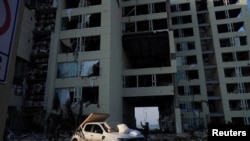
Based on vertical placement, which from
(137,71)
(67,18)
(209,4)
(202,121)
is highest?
(209,4)

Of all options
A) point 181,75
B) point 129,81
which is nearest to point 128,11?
point 129,81

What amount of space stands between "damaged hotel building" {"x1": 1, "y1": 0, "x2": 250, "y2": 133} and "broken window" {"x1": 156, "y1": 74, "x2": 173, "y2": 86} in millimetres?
207

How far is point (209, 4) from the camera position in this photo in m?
40.3

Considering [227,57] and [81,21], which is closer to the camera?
[81,21]

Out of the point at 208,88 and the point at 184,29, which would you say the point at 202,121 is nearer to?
the point at 208,88

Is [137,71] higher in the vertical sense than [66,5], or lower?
lower

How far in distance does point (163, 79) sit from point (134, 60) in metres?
→ 7.74

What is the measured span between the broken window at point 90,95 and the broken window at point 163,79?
8.71 metres

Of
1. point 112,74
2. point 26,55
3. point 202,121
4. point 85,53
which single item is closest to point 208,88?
point 202,121

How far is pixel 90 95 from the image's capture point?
22.4m

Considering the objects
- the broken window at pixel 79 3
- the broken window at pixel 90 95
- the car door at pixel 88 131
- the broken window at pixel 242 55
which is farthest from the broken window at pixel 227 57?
the car door at pixel 88 131

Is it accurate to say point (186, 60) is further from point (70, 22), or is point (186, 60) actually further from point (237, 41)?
point (70, 22)

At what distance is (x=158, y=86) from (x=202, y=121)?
1278 cm

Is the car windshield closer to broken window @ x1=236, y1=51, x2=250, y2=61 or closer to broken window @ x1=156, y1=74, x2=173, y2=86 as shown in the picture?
broken window @ x1=156, y1=74, x2=173, y2=86
